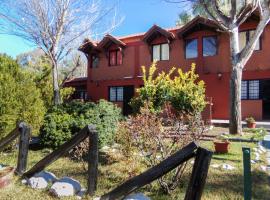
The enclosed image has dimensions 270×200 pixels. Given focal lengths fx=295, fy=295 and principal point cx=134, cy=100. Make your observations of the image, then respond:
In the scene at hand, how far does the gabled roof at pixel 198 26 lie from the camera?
18.3 m

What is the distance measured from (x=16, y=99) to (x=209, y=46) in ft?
45.4

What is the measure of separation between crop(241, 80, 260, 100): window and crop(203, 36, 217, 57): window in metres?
2.86

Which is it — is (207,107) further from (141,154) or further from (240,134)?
(141,154)

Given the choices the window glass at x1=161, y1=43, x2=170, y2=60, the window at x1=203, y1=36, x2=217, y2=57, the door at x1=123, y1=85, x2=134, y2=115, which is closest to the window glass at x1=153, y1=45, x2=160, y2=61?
the window glass at x1=161, y1=43, x2=170, y2=60

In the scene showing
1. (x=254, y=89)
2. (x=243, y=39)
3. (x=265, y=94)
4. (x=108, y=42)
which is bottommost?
(x=265, y=94)

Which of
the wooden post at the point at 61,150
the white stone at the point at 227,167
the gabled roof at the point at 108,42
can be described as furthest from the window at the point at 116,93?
the wooden post at the point at 61,150

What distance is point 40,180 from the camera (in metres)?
5.54

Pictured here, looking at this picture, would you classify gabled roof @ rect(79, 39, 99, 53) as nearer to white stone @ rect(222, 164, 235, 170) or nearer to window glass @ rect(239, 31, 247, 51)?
window glass @ rect(239, 31, 247, 51)

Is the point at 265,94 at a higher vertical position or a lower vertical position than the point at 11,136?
higher

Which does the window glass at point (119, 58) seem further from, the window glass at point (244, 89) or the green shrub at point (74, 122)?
the green shrub at point (74, 122)

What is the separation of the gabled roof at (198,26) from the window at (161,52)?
5.56ft

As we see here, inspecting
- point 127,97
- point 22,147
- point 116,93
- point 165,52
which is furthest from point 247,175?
point 116,93

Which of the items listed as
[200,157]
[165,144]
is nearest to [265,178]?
[165,144]

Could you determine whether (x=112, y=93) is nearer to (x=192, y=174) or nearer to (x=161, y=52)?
(x=161, y=52)
